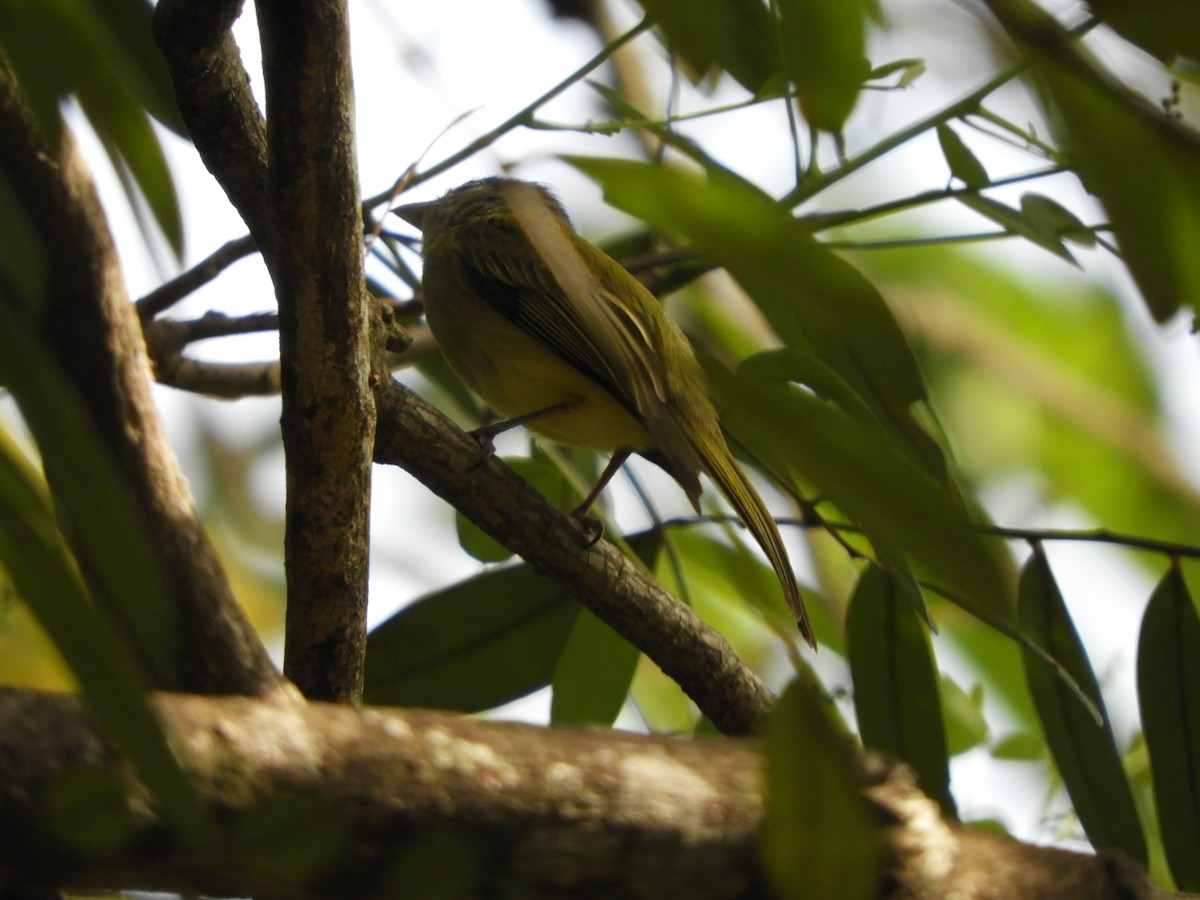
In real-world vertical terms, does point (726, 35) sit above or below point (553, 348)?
below

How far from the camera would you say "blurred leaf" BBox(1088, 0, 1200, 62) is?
771 mm

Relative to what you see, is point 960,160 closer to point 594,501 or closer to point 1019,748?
point 594,501

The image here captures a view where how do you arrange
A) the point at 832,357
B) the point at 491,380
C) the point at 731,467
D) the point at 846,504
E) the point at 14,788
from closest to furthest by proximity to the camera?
the point at 846,504
the point at 14,788
the point at 832,357
the point at 731,467
the point at 491,380

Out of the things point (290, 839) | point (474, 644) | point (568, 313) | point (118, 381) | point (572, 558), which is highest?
point (568, 313)

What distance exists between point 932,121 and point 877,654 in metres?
1.08

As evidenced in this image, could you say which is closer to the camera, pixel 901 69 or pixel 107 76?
pixel 107 76

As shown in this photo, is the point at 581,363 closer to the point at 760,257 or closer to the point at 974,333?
the point at 760,257

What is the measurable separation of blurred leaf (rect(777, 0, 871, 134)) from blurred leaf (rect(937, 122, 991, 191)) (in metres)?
1.31

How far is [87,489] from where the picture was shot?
0.92 m

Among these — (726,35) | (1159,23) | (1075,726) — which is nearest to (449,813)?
(726,35)

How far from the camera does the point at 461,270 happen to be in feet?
12.0

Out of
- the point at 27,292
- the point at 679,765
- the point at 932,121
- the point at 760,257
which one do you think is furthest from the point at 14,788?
the point at 932,121

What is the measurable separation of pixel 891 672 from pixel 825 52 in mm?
1756

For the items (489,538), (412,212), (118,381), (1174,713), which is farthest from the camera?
(412,212)
